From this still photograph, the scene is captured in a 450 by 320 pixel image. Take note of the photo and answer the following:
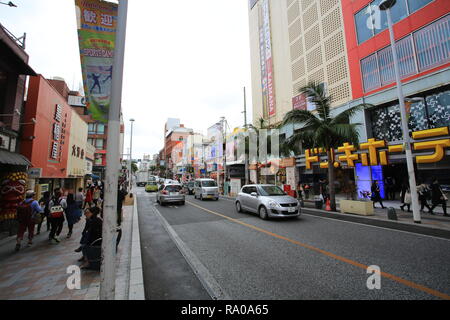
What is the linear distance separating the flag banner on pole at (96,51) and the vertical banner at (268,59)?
25.6 m

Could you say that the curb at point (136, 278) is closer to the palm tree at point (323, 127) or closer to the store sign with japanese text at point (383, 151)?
the palm tree at point (323, 127)

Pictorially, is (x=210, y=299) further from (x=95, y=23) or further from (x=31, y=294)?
(x=95, y=23)

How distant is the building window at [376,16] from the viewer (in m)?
13.6

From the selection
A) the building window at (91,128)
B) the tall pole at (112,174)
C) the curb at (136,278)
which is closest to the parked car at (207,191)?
the curb at (136,278)

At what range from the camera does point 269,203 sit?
9133 millimetres

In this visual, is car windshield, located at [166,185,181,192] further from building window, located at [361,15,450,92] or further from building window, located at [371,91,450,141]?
building window, located at [361,15,450,92]

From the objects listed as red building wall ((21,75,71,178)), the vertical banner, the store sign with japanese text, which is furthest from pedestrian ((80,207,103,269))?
the vertical banner

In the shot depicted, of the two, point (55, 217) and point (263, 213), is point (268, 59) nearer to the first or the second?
point (263, 213)

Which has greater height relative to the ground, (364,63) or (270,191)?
(364,63)

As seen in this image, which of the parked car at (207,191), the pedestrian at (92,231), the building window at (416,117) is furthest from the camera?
the parked car at (207,191)

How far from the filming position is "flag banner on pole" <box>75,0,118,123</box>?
3.10 m

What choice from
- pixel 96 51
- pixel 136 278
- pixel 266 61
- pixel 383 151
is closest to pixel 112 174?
pixel 96 51

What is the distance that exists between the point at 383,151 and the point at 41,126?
70.2ft
